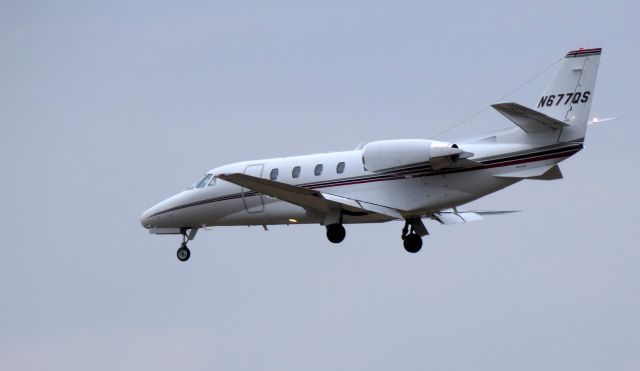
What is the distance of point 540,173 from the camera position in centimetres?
5078

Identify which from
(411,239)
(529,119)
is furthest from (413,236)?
(529,119)

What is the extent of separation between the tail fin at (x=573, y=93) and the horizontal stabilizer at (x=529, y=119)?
0.36 metres

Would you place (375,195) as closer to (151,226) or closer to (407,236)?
(407,236)

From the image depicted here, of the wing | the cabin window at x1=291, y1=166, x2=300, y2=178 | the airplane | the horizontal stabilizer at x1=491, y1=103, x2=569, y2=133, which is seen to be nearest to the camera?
the horizontal stabilizer at x1=491, y1=103, x2=569, y2=133

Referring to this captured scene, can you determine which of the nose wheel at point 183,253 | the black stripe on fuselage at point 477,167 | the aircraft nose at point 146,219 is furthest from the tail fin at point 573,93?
the aircraft nose at point 146,219

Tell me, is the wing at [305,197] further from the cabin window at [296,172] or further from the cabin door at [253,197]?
the cabin door at [253,197]

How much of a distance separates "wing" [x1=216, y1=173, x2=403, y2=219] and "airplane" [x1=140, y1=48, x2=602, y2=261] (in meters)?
→ 0.03

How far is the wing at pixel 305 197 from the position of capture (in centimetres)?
5253

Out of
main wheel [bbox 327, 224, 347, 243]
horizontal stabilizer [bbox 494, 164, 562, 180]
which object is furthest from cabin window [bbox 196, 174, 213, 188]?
horizontal stabilizer [bbox 494, 164, 562, 180]

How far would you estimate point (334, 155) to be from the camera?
180 feet

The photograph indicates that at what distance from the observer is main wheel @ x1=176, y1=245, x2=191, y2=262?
59250 millimetres

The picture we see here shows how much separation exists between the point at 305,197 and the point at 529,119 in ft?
22.9

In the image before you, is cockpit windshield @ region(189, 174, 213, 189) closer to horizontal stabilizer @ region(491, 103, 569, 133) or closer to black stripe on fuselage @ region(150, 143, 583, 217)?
black stripe on fuselage @ region(150, 143, 583, 217)

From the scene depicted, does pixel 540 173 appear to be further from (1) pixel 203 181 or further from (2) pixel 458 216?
(1) pixel 203 181
